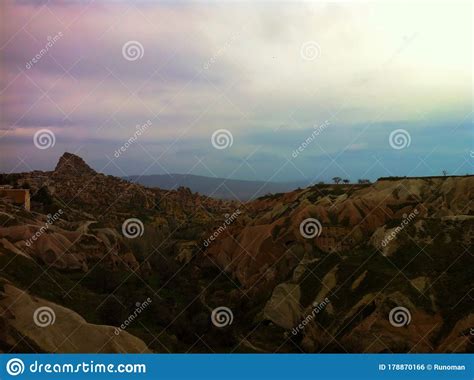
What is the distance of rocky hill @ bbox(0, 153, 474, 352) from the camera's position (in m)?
20.5

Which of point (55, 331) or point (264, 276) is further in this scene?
point (264, 276)

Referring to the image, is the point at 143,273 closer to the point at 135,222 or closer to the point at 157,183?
the point at 135,222

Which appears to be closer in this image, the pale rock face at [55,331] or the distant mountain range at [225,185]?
the pale rock face at [55,331]

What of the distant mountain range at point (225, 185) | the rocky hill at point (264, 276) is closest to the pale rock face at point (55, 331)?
the rocky hill at point (264, 276)

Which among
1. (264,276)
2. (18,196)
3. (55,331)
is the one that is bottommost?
(18,196)

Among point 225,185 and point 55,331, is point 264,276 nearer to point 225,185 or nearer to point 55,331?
point 225,185

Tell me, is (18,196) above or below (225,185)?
below

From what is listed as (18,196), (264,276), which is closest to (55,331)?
(264,276)

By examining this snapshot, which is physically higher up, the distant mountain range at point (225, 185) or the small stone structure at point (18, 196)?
the distant mountain range at point (225, 185)

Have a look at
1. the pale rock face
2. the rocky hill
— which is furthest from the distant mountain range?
the pale rock face

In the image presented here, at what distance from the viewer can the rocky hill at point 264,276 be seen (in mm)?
20531

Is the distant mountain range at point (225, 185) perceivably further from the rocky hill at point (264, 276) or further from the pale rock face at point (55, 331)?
the pale rock face at point (55, 331)

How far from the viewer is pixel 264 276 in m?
29.8
